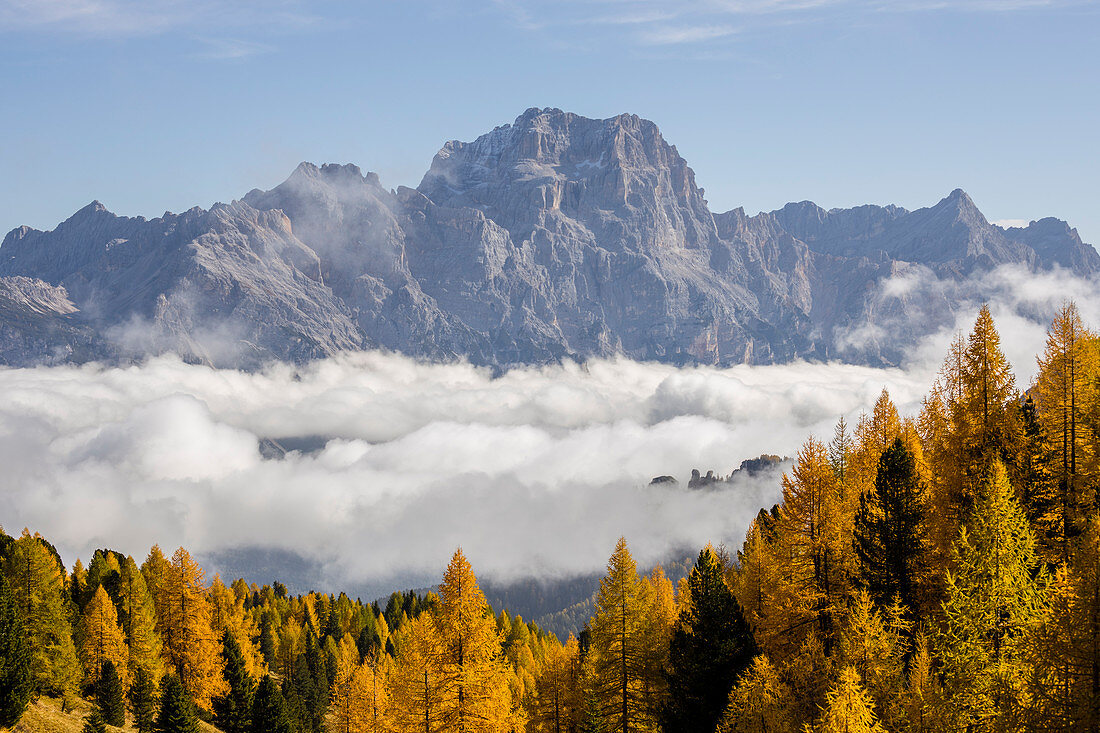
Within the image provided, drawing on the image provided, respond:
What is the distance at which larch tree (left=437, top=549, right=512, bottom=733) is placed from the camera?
39.1 m

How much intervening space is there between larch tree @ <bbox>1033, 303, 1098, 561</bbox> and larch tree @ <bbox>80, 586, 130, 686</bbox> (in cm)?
7126

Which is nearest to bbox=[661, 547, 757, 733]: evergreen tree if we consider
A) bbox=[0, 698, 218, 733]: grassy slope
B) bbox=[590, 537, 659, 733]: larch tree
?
bbox=[590, 537, 659, 733]: larch tree

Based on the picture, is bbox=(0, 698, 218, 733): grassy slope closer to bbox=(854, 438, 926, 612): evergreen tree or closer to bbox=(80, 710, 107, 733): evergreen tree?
bbox=(80, 710, 107, 733): evergreen tree

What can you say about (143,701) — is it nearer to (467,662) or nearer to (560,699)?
(560,699)

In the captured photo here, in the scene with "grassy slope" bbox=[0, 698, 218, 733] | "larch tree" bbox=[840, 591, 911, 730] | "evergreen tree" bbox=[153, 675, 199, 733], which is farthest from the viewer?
"evergreen tree" bbox=[153, 675, 199, 733]

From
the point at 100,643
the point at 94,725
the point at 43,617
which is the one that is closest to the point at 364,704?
the point at 94,725

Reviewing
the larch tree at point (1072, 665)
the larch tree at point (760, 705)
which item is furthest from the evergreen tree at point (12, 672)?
the larch tree at point (1072, 665)

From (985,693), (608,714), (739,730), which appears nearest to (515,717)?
(608,714)

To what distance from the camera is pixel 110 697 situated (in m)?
61.7

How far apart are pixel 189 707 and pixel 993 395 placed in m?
56.2

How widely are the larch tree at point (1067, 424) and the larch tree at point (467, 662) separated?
1086 inches

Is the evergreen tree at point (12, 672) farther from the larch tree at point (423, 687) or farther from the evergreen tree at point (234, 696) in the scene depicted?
the larch tree at point (423, 687)

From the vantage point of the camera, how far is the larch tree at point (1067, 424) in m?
37.8

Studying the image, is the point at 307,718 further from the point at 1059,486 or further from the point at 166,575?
the point at 1059,486
